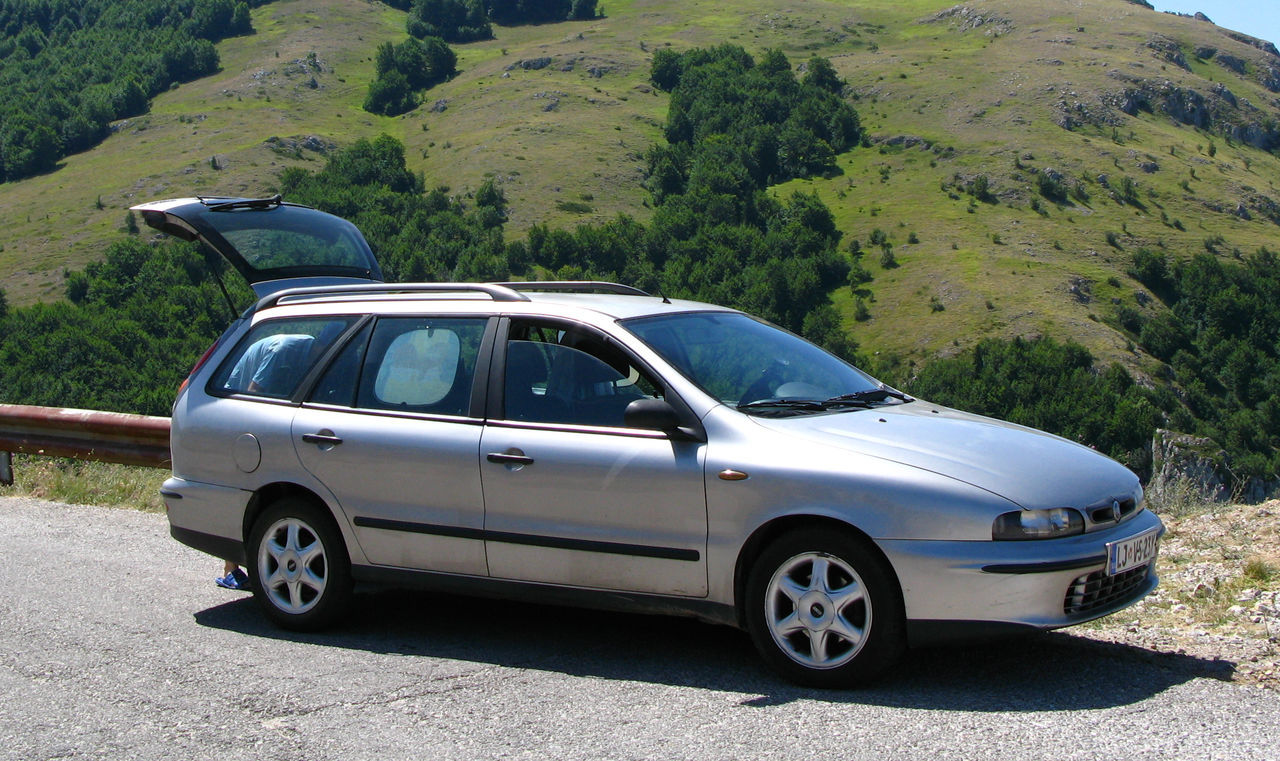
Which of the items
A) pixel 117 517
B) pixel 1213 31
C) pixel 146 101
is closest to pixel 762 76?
pixel 1213 31

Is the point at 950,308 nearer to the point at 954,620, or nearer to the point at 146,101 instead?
the point at 954,620

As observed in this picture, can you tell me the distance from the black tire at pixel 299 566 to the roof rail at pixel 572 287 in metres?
1.37

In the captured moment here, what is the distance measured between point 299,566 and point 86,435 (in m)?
4.77

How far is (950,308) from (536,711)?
297ft

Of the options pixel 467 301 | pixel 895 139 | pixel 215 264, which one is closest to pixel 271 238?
pixel 215 264

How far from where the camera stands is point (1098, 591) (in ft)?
14.8

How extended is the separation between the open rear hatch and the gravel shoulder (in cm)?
470

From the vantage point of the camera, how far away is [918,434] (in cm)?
479

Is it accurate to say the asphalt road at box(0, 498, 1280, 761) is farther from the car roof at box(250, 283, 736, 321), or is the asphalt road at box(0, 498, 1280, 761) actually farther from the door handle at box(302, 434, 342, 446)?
the car roof at box(250, 283, 736, 321)

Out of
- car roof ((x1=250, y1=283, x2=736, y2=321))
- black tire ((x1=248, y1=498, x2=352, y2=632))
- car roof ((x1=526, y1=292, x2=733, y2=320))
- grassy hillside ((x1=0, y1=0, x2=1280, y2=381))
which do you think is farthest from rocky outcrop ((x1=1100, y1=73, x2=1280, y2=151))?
black tire ((x1=248, y1=498, x2=352, y2=632))

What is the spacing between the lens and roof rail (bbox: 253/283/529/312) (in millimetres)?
5543

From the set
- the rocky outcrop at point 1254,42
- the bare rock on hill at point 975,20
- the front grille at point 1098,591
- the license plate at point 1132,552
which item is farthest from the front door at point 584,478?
the rocky outcrop at point 1254,42

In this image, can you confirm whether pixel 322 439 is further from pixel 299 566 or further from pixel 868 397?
pixel 868 397

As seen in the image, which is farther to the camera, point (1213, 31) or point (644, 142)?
point (1213, 31)
